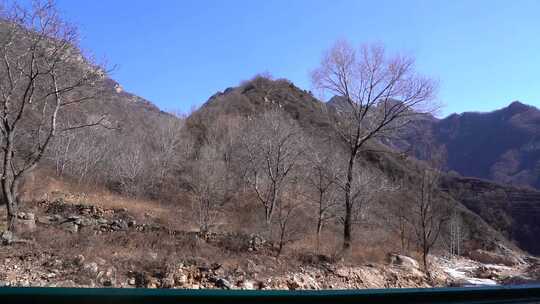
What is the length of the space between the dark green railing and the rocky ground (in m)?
11.3

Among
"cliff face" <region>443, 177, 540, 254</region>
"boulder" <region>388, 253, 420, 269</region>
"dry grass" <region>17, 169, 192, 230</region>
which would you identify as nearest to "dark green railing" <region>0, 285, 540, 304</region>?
"boulder" <region>388, 253, 420, 269</region>

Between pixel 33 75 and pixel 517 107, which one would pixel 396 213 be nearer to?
pixel 33 75

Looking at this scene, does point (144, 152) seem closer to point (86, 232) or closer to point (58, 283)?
point (86, 232)

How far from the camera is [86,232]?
18.0 meters

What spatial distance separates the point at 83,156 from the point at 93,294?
4256 centimetres

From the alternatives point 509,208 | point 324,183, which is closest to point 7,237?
point 324,183

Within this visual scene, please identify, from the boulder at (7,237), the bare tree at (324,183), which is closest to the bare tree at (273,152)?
the bare tree at (324,183)

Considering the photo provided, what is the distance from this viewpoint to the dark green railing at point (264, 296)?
208cm

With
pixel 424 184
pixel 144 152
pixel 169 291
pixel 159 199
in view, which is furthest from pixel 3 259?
pixel 144 152

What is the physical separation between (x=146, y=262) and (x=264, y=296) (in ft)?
46.6

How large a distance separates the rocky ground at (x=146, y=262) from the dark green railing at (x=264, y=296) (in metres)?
11.3

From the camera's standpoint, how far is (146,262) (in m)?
15.8

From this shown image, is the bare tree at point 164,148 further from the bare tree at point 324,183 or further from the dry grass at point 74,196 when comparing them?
the bare tree at point 324,183

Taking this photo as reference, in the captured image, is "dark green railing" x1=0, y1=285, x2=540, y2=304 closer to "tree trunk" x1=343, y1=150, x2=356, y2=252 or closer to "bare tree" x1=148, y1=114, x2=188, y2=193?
"tree trunk" x1=343, y1=150, x2=356, y2=252
